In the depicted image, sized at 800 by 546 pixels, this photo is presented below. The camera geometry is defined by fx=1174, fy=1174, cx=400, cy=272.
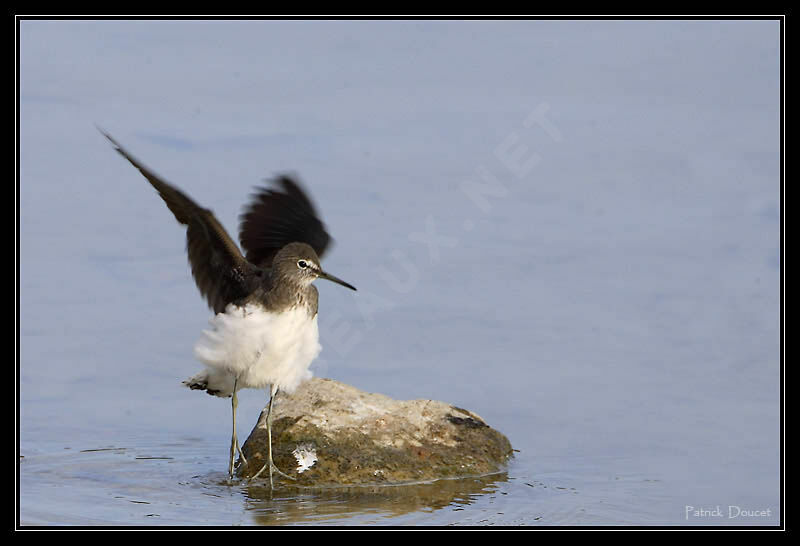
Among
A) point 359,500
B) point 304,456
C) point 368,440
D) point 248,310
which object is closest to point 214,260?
point 248,310

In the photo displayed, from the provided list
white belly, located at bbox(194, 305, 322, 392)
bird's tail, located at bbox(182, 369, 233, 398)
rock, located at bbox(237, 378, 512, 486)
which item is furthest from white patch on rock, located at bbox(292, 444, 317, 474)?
bird's tail, located at bbox(182, 369, 233, 398)

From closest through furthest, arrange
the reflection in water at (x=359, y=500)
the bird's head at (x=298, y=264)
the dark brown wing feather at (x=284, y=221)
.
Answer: the reflection in water at (x=359, y=500) → the bird's head at (x=298, y=264) → the dark brown wing feather at (x=284, y=221)

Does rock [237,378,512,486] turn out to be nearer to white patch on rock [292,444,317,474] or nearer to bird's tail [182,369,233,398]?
white patch on rock [292,444,317,474]

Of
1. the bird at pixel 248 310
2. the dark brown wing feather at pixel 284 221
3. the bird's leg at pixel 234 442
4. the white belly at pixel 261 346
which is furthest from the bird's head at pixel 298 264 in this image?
the bird's leg at pixel 234 442

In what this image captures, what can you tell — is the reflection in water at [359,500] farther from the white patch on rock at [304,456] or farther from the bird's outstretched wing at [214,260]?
the bird's outstretched wing at [214,260]

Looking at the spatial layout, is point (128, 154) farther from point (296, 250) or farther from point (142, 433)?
point (142, 433)
